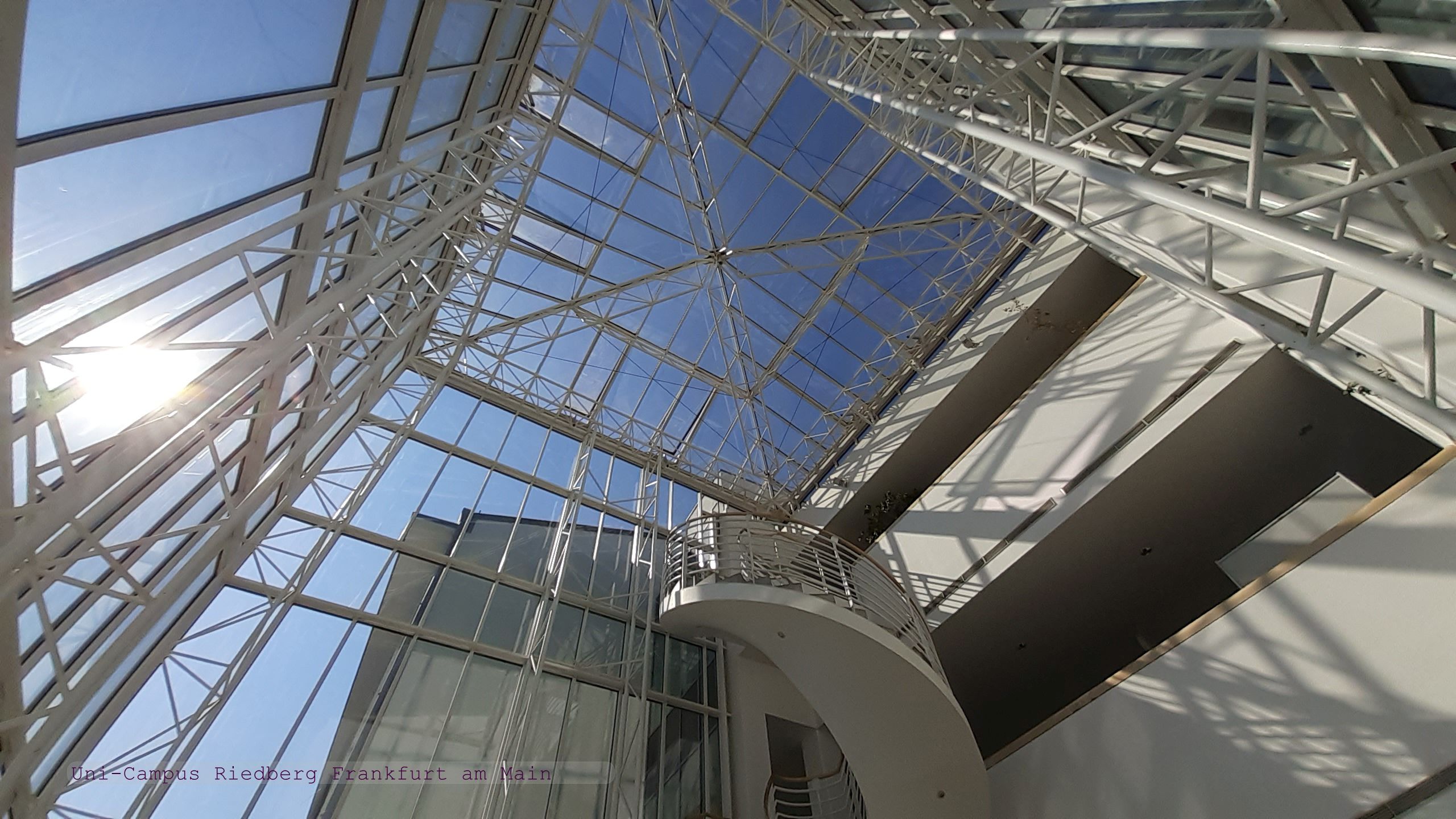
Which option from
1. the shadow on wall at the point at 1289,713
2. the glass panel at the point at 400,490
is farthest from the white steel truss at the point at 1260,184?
the glass panel at the point at 400,490

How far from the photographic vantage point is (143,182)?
5945mm

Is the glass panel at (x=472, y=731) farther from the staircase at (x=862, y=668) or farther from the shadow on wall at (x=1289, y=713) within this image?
the shadow on wall at (x=1289, y=713)

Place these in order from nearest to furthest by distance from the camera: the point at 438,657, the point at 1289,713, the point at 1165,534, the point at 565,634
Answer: the point at 1289,713
the point at 1165,534
the point at 438,657
the point at 565,634

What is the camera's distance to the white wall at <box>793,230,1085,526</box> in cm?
1800

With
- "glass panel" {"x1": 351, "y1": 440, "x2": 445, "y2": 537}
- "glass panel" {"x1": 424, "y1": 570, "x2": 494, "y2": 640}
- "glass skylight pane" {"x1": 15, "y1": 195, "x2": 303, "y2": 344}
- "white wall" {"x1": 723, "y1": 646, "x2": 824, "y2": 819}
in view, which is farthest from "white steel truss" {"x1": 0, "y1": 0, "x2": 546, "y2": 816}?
"white wall" {"x1": 723, "y1": 646, "x2": 824, "y2": 819}

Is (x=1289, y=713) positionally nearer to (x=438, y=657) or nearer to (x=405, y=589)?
(x=438, y=657)

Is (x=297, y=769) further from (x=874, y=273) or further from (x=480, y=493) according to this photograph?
(x=874, y=273)

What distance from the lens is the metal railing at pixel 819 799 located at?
40.8 ft

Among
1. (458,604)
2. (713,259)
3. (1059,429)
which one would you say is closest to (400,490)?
(458,604)

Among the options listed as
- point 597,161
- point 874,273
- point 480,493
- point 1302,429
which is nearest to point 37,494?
point 480,493

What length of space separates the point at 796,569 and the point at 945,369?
35.6 ft

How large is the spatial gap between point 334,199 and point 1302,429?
16.1 m

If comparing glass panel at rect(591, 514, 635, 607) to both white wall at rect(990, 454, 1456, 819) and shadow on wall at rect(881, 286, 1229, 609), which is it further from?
white wall at rect(990, 454, 1456, 819)

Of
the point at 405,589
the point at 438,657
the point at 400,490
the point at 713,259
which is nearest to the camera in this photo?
the point at 438,657
